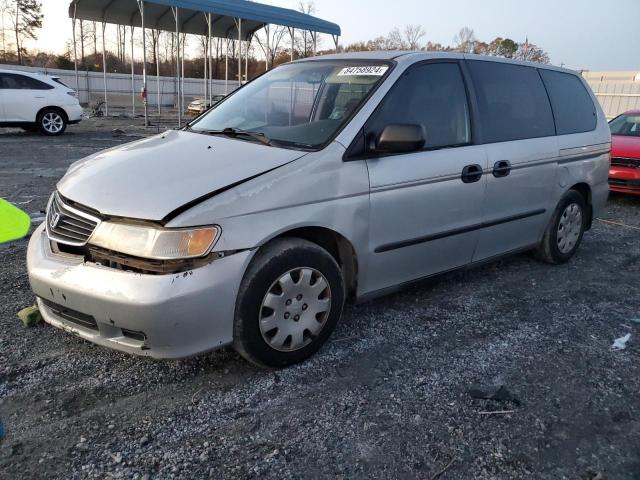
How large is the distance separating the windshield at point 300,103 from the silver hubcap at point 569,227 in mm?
2475

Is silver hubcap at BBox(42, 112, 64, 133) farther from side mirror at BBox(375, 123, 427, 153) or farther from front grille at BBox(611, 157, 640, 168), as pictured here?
side mirror at BBox(375, 123, 427, 153)

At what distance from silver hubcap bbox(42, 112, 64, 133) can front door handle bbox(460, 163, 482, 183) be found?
1283 cm

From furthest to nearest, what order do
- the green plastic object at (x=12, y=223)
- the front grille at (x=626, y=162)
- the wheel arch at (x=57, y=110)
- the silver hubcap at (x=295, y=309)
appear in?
the wheel arch at (x=57, y=110), the front grille at (x=626, y=162), the silver hubcap at (x=295, y=309), the green plastic object at (x=12, y=223)

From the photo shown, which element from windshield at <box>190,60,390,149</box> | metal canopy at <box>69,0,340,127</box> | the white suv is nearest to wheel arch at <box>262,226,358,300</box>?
windshield at <box>190,60,390,149</box>

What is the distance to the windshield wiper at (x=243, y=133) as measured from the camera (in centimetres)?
310

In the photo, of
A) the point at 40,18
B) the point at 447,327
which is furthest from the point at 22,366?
the point at 40,18

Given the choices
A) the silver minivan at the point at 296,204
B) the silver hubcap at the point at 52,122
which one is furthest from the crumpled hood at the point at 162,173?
the silver hubcap at the point at 52,122

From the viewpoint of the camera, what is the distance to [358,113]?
3068mm

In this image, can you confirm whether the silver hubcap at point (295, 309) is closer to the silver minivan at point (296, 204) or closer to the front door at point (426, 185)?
the silver minivan at point (296, 204)

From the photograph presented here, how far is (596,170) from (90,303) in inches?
180

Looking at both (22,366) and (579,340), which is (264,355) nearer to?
(22,366)

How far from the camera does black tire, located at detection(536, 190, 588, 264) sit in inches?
183

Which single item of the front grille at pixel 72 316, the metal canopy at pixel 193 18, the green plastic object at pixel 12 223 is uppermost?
the metal canopy at pixel 193 18

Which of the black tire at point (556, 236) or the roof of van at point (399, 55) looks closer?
the roof of van at point (399, 55)
